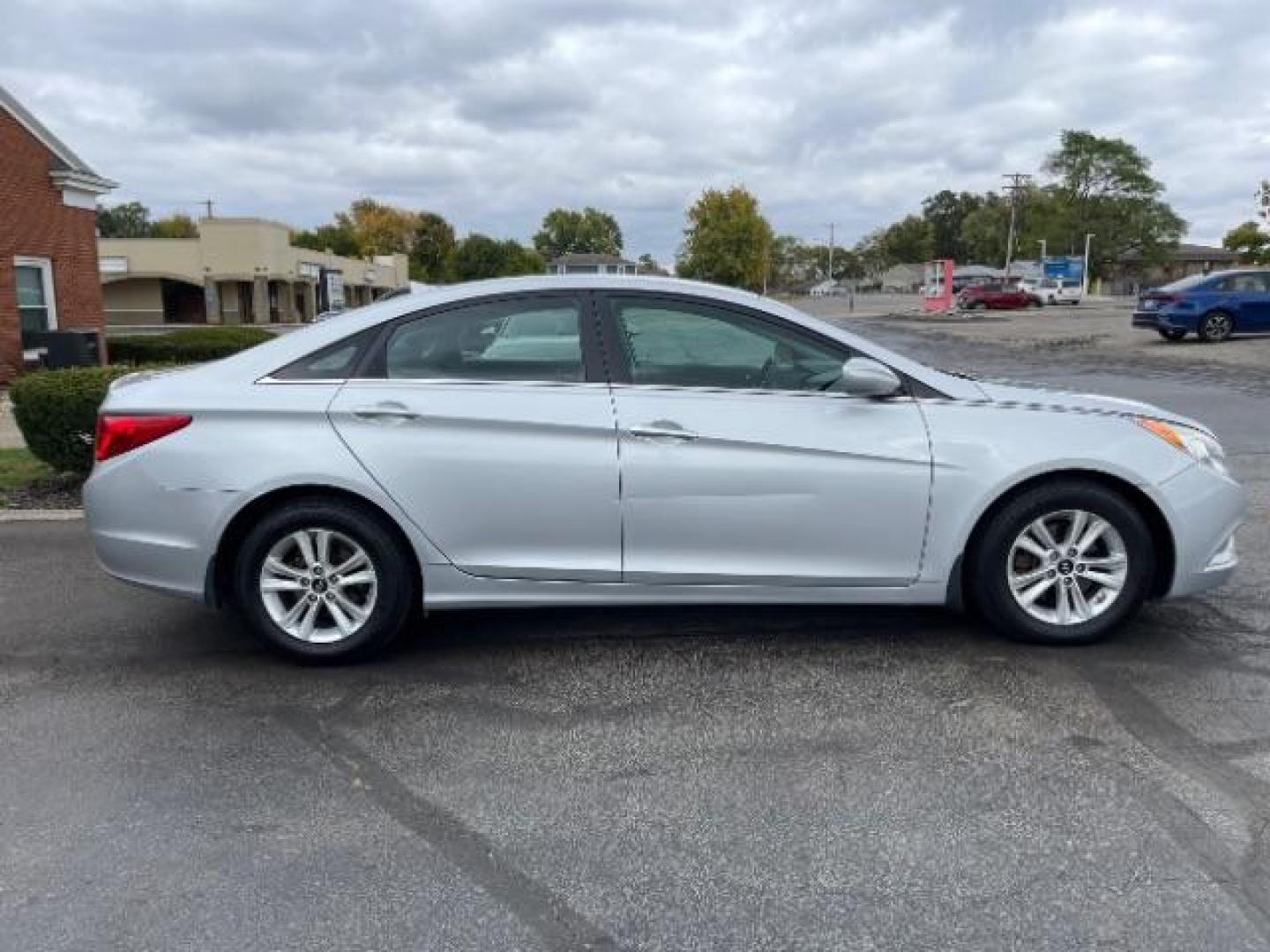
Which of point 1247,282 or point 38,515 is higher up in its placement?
point 1247,282

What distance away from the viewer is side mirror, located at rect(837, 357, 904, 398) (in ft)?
13.0

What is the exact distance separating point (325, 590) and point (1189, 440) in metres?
3.71

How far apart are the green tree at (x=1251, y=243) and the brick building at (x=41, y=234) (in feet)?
202

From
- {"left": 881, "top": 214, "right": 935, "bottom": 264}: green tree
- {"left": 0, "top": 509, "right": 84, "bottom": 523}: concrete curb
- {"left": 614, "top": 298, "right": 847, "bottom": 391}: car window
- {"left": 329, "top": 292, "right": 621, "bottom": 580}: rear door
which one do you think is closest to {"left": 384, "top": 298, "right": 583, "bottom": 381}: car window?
{"left": 329, "top": 292, "right": 621, "bottom": 580}: rear door

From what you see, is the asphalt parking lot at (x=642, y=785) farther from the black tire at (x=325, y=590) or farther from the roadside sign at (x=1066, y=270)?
the roadside sign at (x=1066, y=270)

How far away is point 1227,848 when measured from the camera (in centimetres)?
278

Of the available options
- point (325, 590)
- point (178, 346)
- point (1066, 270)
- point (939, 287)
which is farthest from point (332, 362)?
point (1066, 270)

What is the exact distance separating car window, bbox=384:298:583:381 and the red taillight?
90cm

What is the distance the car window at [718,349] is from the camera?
4164mm

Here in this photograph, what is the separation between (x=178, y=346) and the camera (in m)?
21.8

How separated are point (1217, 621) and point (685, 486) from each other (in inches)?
104

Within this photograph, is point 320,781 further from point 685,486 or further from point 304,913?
point 685,486

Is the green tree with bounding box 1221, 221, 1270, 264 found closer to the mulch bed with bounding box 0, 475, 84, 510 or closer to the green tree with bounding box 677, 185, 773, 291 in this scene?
the green tree with bounding box 677, 185, 773, 291

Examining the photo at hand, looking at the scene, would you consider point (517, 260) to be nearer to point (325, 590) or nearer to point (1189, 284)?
point (1189, 284)
